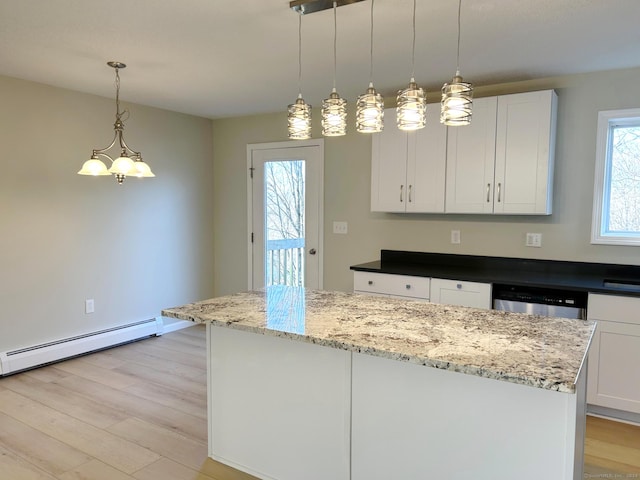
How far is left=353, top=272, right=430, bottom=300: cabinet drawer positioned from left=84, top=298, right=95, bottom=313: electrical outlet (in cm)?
249

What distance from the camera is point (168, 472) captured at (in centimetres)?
247

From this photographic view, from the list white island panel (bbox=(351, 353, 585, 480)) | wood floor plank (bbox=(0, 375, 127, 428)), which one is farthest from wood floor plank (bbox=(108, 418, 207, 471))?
white island panel (bbox=(351, 353, 585, 480))

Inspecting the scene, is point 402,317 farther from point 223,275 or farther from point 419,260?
point 223,275

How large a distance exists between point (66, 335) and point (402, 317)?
3.40 meters

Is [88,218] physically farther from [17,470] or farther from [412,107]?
[412,107]

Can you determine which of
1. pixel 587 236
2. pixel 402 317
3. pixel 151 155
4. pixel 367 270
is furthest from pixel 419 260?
pixel 151 155

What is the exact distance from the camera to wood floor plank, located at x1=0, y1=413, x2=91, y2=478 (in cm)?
253

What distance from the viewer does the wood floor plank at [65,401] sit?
307cm

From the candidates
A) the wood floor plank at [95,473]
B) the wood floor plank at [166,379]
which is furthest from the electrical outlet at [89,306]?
the wood floor plank at [95,473]

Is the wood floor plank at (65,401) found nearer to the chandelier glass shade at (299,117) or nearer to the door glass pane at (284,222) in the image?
the door glass pane at (284,222)

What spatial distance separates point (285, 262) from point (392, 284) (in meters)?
1.62

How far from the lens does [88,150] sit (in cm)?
425

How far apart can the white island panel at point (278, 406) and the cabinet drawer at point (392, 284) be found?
174 cm

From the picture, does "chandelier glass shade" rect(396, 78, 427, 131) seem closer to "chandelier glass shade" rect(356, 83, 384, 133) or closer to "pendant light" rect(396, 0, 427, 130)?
"pendant light" rect(396, 0, 427, 130)
